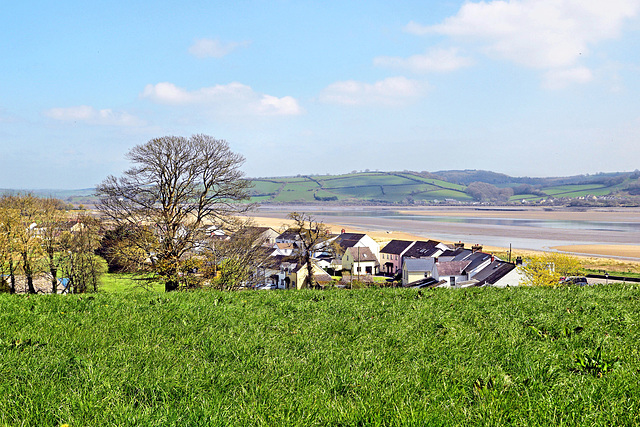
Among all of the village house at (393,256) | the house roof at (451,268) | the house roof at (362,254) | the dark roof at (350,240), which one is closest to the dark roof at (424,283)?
the house roof at (451,268)

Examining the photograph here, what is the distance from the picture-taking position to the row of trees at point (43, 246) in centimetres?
3133

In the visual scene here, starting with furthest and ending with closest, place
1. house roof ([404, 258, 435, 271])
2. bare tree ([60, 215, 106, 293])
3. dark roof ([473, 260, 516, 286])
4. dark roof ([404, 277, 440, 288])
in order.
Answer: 1. house roof ([404, 258, 435, 271])
2. dark roof ([404, 277, 440, 288])
3. dark roof ([473, 260, 516, 286])
4. bare tree ([60, 215, 106, 293])

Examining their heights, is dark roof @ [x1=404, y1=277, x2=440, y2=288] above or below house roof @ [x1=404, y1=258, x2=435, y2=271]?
below

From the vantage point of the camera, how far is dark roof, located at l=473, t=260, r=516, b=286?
44250 millimetres

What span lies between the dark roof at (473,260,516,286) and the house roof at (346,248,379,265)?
23.3 meters

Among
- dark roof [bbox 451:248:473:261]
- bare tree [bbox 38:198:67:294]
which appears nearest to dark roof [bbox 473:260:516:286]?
dark roof [bbox 451:248:473:261]

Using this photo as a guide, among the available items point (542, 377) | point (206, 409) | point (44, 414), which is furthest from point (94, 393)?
point (542, 377)

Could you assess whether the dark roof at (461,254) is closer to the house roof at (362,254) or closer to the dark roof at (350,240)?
the house roof at (362,254)

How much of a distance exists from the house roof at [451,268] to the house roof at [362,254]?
1904 cm

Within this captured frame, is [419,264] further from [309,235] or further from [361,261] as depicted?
[309,235]

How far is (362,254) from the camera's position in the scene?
71125 mm

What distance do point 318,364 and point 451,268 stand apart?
50.7 m

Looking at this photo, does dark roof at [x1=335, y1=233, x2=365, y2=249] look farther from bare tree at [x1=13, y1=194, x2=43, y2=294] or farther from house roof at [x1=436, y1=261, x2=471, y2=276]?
bare tree at [x1=13, y1=194, x2=43, y2=294]

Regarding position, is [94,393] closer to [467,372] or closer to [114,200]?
[467,372]
